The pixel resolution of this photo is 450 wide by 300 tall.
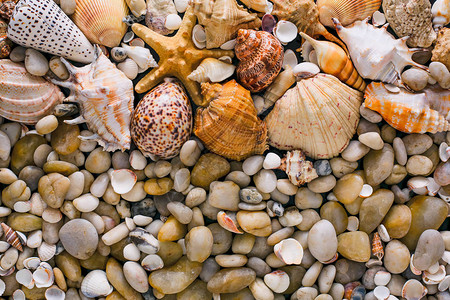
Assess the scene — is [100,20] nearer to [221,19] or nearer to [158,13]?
[158,13]

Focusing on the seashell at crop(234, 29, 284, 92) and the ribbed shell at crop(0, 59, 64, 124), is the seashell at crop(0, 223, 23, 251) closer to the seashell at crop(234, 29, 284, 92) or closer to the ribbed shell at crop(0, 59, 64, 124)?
the ribbed shell at crop(0, 59, 64, 124)

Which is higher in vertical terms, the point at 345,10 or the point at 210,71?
the point at 345,10

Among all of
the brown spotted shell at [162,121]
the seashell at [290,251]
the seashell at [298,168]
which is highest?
the brown spotted shell at [162,121]

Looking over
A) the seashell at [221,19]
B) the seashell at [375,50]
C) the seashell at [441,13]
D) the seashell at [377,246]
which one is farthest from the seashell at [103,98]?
the seashell at [441,13]

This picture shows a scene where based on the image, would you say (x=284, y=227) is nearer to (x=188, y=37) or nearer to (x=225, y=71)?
(x=225, y=71)

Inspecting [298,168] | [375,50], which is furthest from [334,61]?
[298,168]

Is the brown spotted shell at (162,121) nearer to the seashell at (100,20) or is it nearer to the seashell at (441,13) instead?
the seashell at (100,20)

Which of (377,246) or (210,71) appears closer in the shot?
(210,71)
